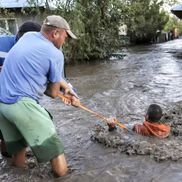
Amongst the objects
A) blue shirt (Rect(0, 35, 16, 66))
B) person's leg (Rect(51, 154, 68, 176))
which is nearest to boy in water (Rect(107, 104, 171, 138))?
person's leg (Rect(51, 154, 68, 176))

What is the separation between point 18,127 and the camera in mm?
4562

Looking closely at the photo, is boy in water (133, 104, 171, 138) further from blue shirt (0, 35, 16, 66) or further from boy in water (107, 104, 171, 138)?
blue shirt (0, 35, 16, 66)

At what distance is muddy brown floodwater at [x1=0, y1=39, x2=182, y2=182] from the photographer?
5.18 m

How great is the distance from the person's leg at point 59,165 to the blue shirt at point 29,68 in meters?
0.79

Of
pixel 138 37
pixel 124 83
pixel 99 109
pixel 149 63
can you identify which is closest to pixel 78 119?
pixel 99 109

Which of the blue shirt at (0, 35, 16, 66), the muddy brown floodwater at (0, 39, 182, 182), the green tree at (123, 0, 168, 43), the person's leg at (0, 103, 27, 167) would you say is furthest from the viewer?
the green tree at (123, 0, 168, 43)

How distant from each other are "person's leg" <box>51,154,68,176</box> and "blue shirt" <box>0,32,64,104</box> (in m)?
0.79

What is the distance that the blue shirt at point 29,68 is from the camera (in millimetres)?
4434

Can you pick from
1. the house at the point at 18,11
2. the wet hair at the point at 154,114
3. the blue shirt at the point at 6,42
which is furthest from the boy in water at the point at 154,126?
the house at the point at 18,11

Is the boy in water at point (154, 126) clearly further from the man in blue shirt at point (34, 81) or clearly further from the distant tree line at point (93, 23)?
the distant tree line at point (93, 23)

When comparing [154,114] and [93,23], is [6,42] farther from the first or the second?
Answer: [93,23]

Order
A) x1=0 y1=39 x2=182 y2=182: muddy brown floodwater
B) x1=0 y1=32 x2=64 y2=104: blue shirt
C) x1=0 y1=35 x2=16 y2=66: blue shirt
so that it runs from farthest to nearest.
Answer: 1. x1=0 y1=35 x2=16 y2=66: blue shirt
2. x1=0 y1=39 x2=182 y2=182: muddy brown floodwater
3. x1=0 y1=32 x2=64 y2=104: blue shirt

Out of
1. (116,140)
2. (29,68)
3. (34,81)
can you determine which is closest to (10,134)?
(34,81)

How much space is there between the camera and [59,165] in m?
4.84
